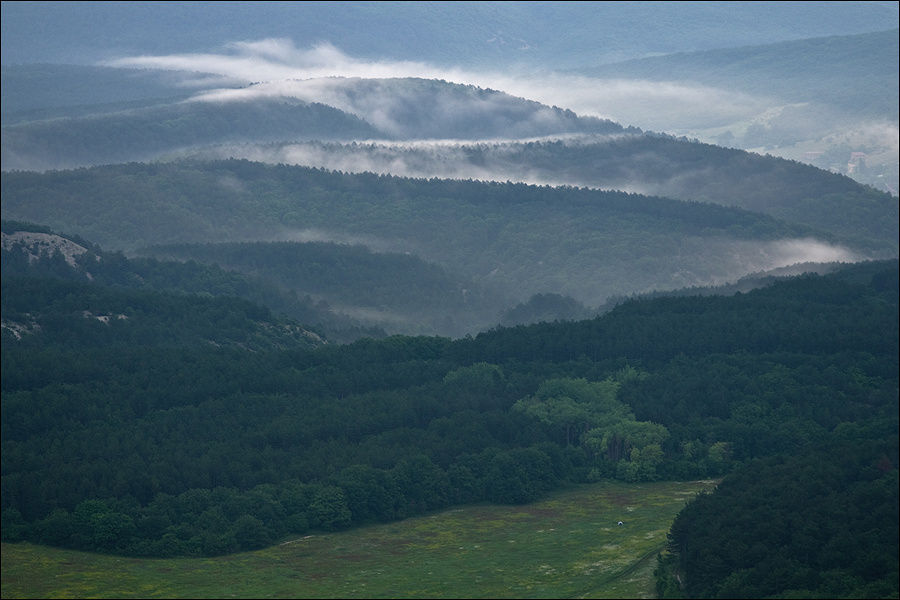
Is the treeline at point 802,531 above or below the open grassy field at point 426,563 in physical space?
above

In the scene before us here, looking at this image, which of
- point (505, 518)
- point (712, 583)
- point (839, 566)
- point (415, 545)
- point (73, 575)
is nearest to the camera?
point (839, 566)

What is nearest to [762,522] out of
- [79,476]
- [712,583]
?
[712,583]

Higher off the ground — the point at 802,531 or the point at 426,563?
the point at 802,531

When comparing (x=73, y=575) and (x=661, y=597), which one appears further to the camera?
(x=73, y=575)

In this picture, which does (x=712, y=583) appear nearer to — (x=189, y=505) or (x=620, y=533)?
(x=620, y=533)

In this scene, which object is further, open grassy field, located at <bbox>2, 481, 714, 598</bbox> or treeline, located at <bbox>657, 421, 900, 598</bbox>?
open grassy field, located at <bbox>2, 481, 714, 598</bbox>

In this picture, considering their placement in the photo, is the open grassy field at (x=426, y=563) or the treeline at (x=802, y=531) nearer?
the treeline at (x=802, y=531)

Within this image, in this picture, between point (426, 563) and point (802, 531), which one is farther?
point (426, 563)

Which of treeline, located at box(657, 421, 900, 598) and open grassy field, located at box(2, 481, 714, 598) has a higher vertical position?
treeline, located at box(657, 421, 900, 598)
